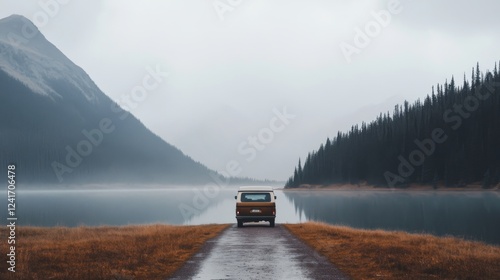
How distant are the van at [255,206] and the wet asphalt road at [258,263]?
12.2 m

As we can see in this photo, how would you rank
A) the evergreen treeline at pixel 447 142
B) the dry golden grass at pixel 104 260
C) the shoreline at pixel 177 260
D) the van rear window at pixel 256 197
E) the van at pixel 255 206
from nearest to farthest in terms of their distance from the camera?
the dry golden grass at pixel 104 260 → the shoreline at pixel 177 260 → the van at pixel 255 206 → the van rear window at pixel 256 197 → the evergreen treeline at pixel 447 142

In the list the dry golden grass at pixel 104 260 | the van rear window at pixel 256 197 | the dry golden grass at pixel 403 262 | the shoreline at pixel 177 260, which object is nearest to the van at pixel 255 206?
the van rear window at pixel 256 197

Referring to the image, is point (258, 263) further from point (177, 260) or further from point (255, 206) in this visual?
point (255, 206)

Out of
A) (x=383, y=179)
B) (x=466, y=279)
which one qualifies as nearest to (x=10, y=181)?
(x=466, y=279)

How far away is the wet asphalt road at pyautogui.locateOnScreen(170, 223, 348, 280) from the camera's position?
1545cm

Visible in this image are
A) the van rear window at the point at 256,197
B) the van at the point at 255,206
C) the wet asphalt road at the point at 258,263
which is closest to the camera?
the wet asphalt road at the point at 258,263

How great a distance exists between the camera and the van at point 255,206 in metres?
37.9

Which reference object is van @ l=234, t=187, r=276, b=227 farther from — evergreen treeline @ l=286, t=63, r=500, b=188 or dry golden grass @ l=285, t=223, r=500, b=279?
evergreen treeline @ l=286, t=63, r=500, b=188

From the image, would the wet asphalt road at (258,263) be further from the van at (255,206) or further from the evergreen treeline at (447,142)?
the evergreen treeline at (447,142)

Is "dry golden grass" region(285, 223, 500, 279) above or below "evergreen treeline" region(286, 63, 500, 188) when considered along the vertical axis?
below

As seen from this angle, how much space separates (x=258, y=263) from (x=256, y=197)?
20.6 m

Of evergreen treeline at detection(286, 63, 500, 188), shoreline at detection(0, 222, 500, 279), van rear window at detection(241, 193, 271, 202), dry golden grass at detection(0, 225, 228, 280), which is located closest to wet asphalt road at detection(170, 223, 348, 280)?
shoreline at detection(0, 222, 500, 279)

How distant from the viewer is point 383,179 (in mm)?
173250

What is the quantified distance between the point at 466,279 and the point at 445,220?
4741cm
